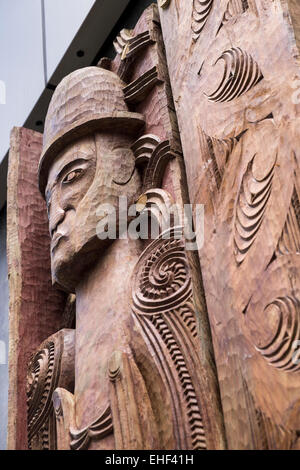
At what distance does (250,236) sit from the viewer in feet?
4.84

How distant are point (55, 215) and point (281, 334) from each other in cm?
83

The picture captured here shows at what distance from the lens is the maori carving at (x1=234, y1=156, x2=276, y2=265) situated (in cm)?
147

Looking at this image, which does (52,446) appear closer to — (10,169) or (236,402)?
(236,402)

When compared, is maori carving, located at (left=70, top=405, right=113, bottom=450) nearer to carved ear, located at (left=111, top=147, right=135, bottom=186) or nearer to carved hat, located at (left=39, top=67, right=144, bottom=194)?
carved ear, located at (left=111, top=147, right=135, bottom=186)

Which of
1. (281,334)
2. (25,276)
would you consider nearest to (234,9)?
(281,334)

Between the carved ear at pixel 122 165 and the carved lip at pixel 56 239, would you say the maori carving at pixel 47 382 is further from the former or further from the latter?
the carved ear at pixel 122 165

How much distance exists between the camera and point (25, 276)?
2.21 m

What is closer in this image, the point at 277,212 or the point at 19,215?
the point at 277,212

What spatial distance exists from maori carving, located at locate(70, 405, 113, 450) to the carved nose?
555mm

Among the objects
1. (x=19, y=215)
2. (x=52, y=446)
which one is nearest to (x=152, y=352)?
(x=52, y=446)

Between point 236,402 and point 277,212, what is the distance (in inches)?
14.1

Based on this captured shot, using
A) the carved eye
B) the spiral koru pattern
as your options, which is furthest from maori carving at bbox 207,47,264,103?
the carved eye

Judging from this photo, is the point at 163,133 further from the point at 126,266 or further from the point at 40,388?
the point at 40,388

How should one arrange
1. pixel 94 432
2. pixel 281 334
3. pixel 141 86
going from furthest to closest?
pixel 141 86
pixel 94 432
pixel 281 334
